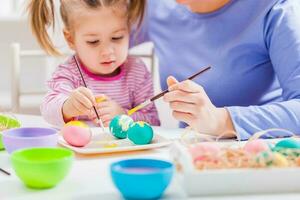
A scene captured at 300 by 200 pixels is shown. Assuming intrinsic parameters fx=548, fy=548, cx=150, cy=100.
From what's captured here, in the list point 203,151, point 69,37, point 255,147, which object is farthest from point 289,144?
point 69,37

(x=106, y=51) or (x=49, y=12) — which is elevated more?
(x=49, y=12)

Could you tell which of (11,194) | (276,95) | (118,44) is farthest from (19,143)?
(276,95)

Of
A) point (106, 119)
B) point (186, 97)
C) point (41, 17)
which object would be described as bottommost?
point (106, 119)

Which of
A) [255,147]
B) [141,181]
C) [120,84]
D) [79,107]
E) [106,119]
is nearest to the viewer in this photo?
[141,181]

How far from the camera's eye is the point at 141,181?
2.58 ft

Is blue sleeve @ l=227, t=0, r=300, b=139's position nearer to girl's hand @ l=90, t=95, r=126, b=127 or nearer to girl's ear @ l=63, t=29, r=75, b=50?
girl's hand @ l=90, t=95, r=126, b=127

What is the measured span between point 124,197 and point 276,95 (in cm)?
84

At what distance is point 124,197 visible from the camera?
82cm

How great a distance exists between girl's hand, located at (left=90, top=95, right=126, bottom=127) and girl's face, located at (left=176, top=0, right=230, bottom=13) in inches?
13.3

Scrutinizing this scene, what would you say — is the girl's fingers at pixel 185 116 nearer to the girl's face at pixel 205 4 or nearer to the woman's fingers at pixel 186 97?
the woman's fingers at pixel 186 97

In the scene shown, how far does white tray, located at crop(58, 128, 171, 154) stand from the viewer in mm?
1074

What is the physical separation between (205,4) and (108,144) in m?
0.57

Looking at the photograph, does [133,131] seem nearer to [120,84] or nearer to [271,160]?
[271,160]

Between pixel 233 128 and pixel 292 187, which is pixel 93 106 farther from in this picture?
pixel 292 187
